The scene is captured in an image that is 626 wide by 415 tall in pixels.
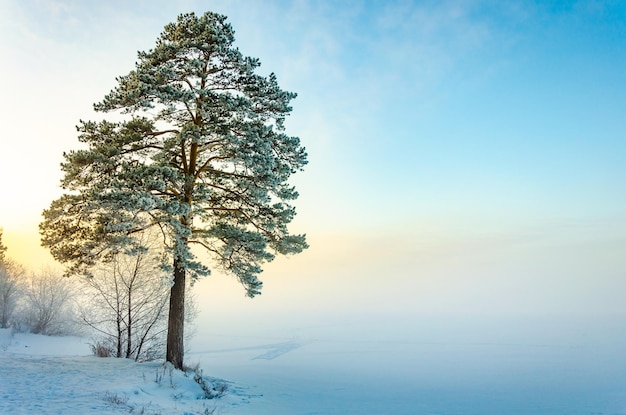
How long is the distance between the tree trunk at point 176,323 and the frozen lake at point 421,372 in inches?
132

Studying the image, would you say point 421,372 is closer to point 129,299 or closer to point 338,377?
point 338,377

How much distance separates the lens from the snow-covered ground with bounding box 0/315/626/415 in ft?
35.2

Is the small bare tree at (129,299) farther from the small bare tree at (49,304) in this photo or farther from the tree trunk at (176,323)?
the small bare tree at (49,304)

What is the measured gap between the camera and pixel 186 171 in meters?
15.4

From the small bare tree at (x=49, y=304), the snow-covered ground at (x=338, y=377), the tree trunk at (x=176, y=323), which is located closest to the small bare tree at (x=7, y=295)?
the small bare tree at (x=49, y=304)

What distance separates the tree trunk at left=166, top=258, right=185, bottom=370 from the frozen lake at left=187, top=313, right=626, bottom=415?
3.36m

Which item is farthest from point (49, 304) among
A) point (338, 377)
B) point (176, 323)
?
point (176, 323)

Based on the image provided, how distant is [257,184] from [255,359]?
21195 millimetres

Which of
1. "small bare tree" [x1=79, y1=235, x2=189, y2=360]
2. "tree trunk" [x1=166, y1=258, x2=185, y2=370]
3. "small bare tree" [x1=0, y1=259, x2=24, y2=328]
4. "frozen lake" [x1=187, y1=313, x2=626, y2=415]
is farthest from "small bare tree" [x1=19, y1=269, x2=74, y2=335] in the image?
"tree trunk" [x1=166, y1=258, x2=185, y2=370]

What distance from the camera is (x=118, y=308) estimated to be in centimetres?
2003

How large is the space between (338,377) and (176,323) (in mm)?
13513

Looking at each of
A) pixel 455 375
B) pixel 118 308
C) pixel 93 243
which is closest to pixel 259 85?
pixel 93 243

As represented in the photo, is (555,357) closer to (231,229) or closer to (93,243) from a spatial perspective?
(231,229)

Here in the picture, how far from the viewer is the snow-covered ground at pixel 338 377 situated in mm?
10719
